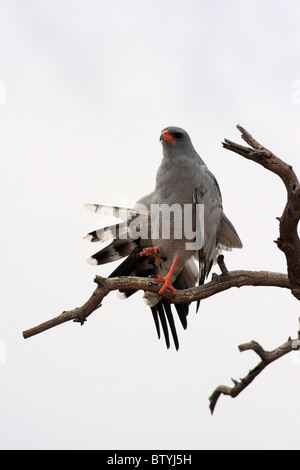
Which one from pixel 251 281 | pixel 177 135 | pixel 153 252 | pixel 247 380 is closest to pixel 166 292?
pixel 153 252

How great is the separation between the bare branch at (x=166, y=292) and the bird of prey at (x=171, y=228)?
0.19 meters

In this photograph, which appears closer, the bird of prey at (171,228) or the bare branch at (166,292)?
the bare branch at (166,292)

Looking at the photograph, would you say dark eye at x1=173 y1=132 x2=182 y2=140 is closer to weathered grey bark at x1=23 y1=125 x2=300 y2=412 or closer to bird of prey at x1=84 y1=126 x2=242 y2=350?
bird of prey at x1=84 y1=126 x2=242 y2=350

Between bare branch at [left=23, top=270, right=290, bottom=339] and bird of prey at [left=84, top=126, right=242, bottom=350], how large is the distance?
0.19m

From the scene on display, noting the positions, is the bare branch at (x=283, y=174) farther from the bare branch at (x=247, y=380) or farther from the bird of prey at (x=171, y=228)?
the bare branch at (x=247, y=380)

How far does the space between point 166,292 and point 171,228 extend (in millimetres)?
817

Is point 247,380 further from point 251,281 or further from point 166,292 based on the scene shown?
point 166,292

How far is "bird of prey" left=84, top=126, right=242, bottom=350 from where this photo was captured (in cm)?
603

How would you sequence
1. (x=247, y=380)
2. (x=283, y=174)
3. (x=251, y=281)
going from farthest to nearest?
(x=251, y=281)
(x=247, y=380)
(x=283, y=174)

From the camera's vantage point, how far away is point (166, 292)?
5578mm

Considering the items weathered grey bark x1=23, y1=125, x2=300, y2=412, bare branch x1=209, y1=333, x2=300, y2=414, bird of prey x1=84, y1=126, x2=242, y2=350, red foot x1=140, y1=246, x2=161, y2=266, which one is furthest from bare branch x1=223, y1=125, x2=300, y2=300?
red foot x1=140, y1=246, x2=161, y2=266

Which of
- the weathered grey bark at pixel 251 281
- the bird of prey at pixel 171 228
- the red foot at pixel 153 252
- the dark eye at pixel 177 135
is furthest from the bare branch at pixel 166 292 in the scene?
the dark eye at pixel 177 135

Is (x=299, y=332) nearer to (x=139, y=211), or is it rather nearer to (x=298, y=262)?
(x=298, y=262)

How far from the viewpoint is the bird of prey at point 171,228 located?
19.8ft
